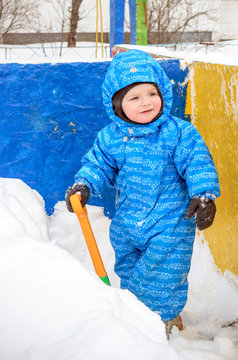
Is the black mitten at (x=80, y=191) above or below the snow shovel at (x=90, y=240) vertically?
above

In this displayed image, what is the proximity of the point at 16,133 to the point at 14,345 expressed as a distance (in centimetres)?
Answer: 188

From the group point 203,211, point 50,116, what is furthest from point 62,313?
point 50,116

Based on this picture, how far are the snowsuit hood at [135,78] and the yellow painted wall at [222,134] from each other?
34cm

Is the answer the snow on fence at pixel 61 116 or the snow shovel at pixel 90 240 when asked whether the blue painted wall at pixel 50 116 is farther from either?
the snow shovel at pixel 90 240

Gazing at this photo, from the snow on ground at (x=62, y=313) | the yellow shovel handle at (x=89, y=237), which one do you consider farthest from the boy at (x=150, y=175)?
the snow on ground at (x=62, y=313)

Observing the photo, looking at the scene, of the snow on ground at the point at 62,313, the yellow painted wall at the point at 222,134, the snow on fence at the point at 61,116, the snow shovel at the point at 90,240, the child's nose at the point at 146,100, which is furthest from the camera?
the snow on fence at the point at 61,116

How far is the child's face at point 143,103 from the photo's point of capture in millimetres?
1776

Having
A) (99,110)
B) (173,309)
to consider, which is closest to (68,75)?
(99,110)

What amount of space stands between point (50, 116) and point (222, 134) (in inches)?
38.8

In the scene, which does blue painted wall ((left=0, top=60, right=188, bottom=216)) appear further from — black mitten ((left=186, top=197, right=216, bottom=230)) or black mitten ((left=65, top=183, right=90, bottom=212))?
black mitten ((left=186, top=197, right=216, bottom=230))

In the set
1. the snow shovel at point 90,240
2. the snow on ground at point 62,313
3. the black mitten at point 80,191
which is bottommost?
the snow shovel at point 90,240

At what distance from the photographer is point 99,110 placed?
2.54 meters

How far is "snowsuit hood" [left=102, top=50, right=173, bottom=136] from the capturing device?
177cm

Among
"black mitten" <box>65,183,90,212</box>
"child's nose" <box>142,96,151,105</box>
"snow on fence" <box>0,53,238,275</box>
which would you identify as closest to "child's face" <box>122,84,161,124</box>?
"child's nose" <box>142,96,151,105</box>
